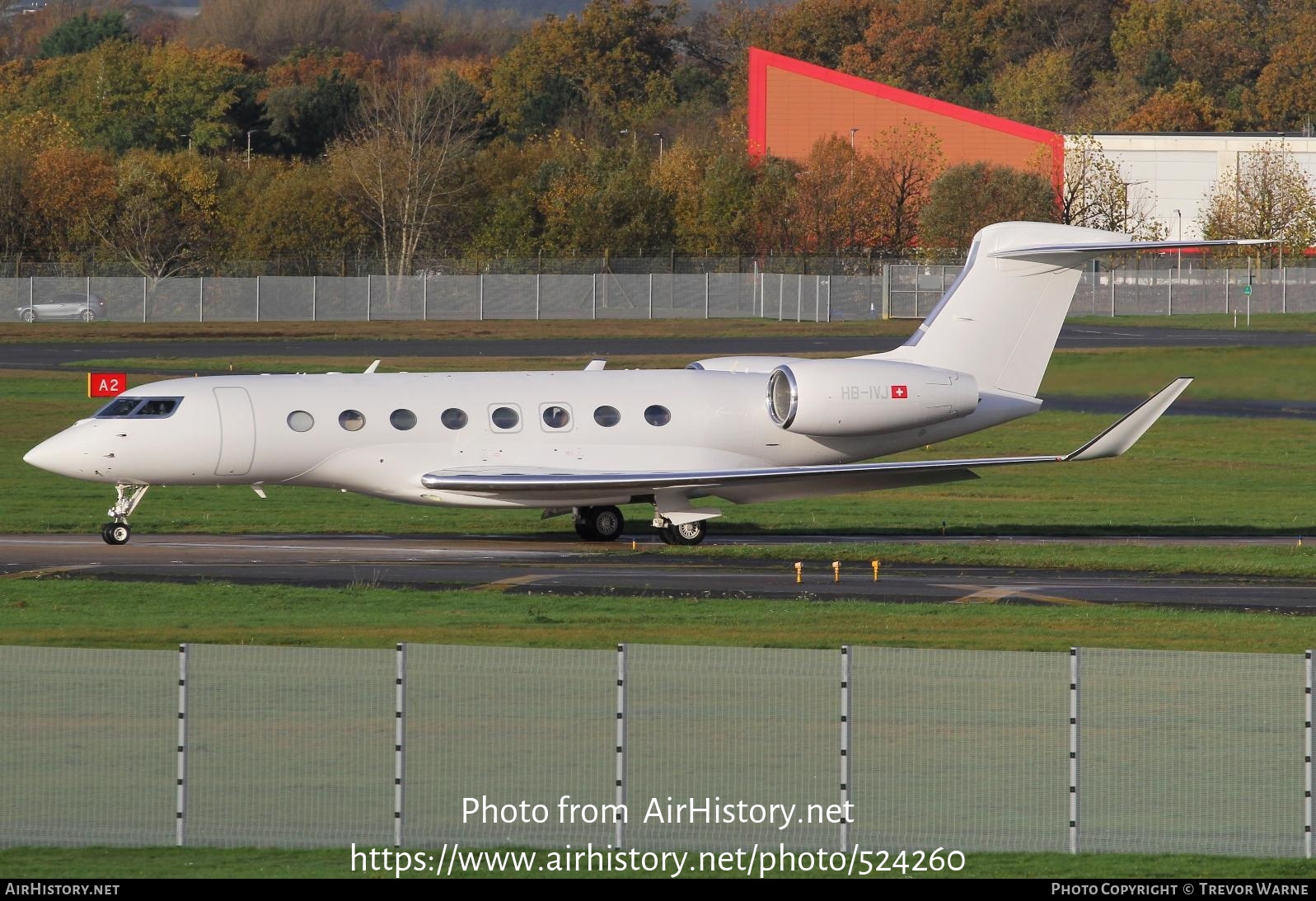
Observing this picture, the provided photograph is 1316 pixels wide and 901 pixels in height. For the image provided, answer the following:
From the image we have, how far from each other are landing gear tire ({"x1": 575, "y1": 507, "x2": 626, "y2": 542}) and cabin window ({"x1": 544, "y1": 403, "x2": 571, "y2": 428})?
78.1 inches

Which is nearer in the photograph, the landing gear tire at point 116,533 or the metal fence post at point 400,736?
the metal fence post at point 400,736

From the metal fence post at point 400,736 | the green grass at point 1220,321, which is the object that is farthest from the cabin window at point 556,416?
the green grass at point 1220,321

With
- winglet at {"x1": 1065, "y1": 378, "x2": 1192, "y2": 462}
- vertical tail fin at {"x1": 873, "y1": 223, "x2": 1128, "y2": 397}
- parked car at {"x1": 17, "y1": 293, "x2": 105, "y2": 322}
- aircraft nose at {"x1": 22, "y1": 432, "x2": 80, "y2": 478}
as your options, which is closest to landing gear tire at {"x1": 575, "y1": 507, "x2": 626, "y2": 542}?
vertical tail fin at {"x1": 873, "y1": 223, "x2": 1128, "y2": 397}

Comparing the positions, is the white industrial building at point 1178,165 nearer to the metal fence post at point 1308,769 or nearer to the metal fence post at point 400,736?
the metal fence post at point 1308,769

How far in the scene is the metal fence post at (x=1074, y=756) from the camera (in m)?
12.5

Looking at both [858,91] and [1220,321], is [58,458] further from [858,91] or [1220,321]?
[858,91]

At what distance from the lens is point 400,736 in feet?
41.4

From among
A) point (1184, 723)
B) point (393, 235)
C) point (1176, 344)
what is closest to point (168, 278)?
point (393, 235)

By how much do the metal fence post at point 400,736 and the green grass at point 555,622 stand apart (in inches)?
307

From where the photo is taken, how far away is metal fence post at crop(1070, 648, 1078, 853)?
12.5 m

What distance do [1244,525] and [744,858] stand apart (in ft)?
79.0

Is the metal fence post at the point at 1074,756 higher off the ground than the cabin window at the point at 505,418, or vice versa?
the cabin window at the point at 505,418

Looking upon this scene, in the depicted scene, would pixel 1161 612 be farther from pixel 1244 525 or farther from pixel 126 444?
pixel 126 444

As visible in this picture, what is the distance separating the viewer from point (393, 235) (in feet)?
335
